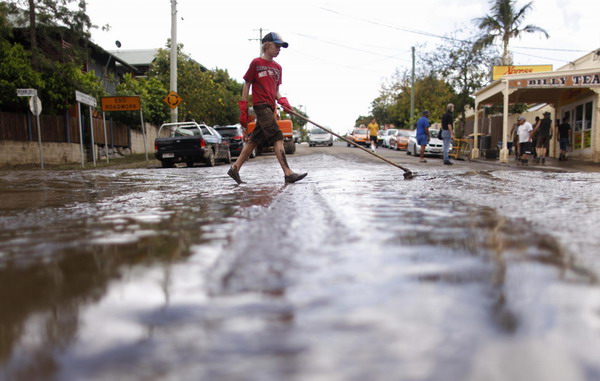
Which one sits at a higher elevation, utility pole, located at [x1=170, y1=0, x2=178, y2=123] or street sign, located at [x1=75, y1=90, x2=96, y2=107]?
utility pole, located at [x1=170, y1=0, x2=178, y2=123]

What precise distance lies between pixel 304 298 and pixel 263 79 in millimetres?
5562

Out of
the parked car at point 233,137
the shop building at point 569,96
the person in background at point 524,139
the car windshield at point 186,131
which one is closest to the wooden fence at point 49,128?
the parked car at point 233,137

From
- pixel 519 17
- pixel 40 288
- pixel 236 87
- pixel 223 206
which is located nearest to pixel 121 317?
pixel 40 288

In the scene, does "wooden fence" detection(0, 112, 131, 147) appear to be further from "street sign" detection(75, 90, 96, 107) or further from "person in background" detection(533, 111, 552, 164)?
"person in background" detection(533, 111, 552, 164)

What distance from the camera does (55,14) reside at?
20156 mm

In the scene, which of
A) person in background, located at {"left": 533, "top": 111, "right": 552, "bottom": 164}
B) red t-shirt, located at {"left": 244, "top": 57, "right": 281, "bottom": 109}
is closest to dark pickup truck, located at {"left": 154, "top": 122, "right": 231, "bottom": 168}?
red t-shirt, located at {"left": 244, "top": 57, "right": 281, "bottom": 109}

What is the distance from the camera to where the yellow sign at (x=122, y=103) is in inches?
777

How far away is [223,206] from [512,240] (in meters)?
2.53

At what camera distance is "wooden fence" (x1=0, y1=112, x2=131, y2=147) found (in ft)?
64.4

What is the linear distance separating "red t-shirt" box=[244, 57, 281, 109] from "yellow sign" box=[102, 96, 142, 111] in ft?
45.5

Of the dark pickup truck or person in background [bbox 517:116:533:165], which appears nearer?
the dark pickup truck

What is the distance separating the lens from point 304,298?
1.82 meters

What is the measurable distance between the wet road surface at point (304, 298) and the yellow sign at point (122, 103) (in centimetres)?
1695

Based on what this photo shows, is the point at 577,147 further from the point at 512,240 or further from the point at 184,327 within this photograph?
the point at 184,327
